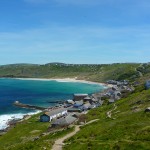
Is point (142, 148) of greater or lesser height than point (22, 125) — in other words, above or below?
above

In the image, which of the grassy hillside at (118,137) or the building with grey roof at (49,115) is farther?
the building with grey roof at (49,115)

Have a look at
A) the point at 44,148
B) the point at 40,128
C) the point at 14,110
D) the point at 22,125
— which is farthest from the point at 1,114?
the point at 44,148

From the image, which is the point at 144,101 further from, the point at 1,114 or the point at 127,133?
the point at 1,114

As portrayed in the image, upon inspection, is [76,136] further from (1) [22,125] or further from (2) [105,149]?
(1) [22,125]

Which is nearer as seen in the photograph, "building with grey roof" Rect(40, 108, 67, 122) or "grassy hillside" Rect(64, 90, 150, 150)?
"grassy hillside" Rect(64, 90, 150, 150)

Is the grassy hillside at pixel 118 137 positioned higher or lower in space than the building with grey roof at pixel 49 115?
higher

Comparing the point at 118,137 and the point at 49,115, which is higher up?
the point at 118,137

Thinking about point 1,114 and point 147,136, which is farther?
point 1,114

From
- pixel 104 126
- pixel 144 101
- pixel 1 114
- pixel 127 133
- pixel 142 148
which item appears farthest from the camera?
pixel 1 114

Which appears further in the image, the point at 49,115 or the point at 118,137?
the point at 49,115

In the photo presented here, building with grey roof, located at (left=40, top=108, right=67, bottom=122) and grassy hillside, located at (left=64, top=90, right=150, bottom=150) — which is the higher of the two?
grassy hillside, located at (left=64, top=90, right=150, bottom=150)

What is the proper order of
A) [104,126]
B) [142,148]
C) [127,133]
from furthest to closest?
[104,126]
[127,133]
[142,148]
